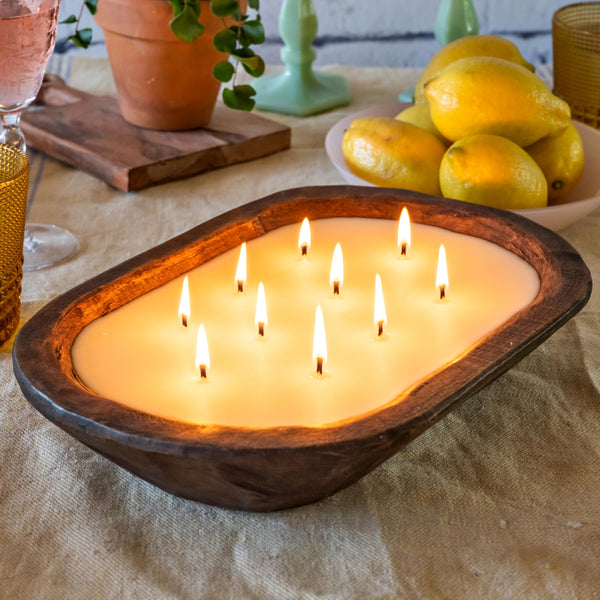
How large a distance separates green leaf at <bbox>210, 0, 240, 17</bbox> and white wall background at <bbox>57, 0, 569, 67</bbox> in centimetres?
68

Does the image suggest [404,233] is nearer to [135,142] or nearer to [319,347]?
[319,347]

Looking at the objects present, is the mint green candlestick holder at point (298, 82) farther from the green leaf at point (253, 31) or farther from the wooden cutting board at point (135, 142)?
the green leaf at point (253, 31)

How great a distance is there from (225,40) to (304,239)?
232mm

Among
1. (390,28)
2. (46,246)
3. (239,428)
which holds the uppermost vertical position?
(239,428)

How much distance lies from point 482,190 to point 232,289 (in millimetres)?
206

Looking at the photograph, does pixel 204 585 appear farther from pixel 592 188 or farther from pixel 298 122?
pixel 298 122

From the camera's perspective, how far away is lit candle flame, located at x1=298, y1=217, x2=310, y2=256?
527 mm

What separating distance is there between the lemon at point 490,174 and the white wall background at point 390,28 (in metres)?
0.79

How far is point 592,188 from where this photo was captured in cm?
69

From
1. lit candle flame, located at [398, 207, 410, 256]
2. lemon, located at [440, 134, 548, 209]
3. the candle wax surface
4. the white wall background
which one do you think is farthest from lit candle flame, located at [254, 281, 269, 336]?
the white wall background

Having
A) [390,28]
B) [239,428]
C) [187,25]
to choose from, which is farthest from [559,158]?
[390,28]

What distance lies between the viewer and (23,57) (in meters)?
0.59

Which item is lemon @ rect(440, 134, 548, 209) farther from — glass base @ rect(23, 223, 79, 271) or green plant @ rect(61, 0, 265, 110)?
glass base @ rect(23, 223, 79, 271)

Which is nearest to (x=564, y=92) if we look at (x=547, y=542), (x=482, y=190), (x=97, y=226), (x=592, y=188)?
(x=592, y=188)
